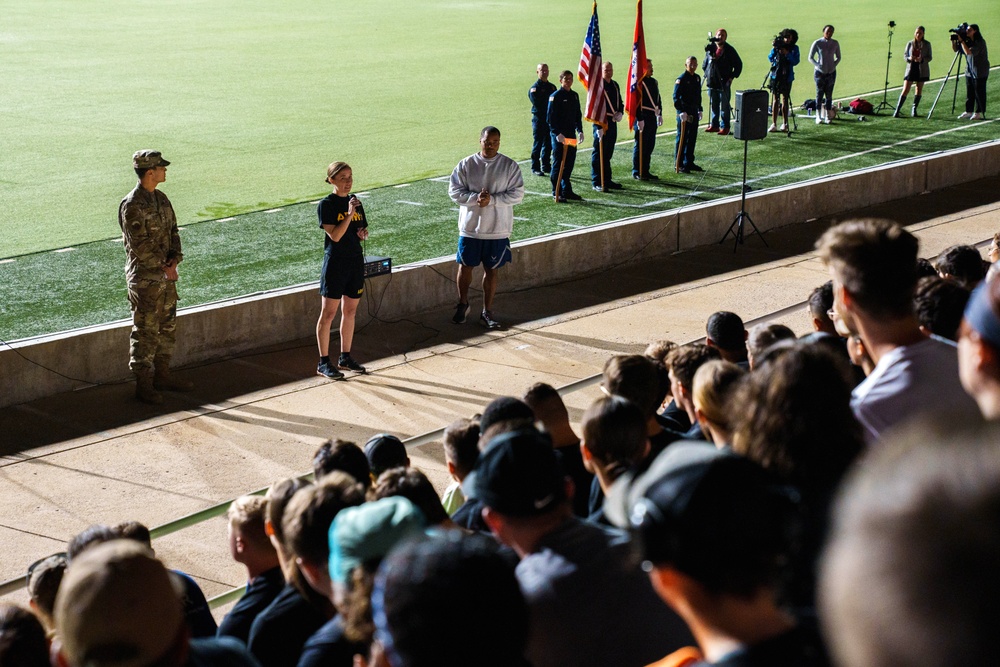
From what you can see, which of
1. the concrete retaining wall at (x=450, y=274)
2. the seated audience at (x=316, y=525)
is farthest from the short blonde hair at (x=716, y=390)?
the concrete retaining wall at (x=450, y=274)

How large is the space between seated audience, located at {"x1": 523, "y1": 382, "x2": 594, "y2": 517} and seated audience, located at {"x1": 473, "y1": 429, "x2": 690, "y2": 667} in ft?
5.89

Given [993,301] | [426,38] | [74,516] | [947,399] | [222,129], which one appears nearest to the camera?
[993,301]

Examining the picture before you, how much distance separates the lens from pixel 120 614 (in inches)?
102

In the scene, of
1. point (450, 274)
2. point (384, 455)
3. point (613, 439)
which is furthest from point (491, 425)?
point (450, 274)

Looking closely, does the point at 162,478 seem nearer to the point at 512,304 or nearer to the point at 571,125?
the point at 512,304

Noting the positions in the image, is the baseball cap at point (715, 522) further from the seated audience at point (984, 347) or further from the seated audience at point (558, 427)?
the seated audience at point (558, 427)

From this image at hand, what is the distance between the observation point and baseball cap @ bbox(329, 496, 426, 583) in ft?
9.78

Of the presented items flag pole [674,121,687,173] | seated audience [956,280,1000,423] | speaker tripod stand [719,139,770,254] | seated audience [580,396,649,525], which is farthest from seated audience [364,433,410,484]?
flag pole [674,121,687,173]

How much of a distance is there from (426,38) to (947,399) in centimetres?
3736

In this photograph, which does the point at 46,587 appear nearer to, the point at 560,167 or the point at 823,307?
the point at 823,307


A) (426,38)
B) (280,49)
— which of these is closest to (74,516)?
(280,49)

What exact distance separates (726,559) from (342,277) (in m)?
8.38

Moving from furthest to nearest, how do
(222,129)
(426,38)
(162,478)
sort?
(426,38), (222,129), (162,478)

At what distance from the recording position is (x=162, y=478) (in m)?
8.58
